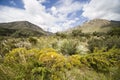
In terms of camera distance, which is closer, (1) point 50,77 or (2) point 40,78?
(2) point 40,78

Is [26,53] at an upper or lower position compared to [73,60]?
upper

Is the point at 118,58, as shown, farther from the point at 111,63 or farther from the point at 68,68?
the point at 68,68

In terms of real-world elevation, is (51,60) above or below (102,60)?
above

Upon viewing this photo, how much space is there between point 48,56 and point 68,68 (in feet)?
2.68

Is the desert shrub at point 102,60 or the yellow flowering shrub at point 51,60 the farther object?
the desert shrub at point 102,60

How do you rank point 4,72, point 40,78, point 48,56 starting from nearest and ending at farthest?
point 4,72 < point 40,78 < point 48,56

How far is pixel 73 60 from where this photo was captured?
5512 millimetres

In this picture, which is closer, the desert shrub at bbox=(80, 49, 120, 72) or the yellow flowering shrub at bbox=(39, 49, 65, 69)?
the yellow flowering shrub at bbox=(39, 49, 65, 69)

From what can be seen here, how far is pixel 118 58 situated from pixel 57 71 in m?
2.57

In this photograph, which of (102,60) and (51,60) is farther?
(102,60)

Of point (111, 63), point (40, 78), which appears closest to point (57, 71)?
point (40, 78)

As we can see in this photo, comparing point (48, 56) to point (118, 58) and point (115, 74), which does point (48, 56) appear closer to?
point (115, 74)

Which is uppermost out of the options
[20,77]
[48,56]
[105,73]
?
[48,56]

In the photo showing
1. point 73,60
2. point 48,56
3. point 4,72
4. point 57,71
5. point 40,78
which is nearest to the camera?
point 4,72
